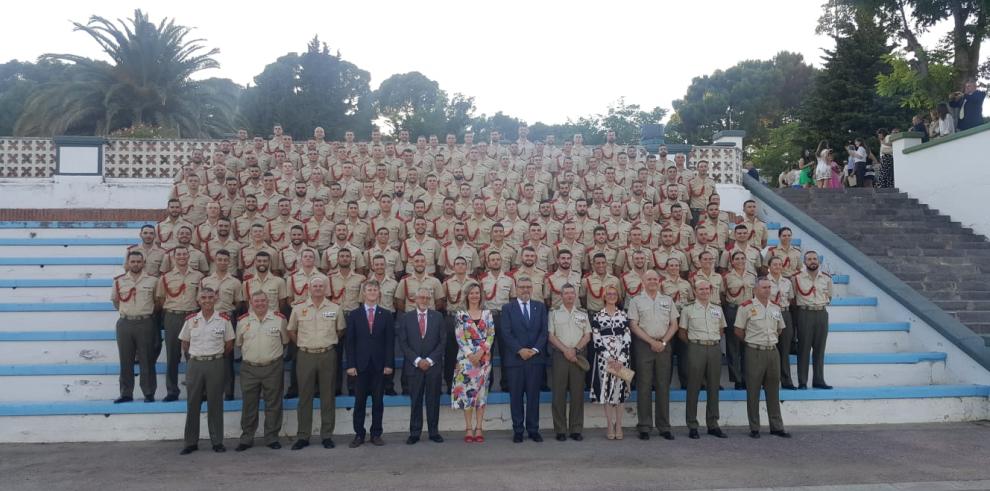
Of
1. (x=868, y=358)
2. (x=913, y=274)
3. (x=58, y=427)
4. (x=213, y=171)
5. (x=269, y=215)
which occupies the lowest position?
(x=58, y=427)

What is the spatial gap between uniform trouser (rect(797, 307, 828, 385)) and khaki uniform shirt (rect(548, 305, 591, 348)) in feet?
8.85

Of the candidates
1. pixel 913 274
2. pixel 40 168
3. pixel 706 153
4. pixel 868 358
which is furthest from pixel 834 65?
pixel 40 168

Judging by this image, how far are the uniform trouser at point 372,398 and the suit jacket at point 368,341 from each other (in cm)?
7

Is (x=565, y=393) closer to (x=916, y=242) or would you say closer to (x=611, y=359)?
(x=611, y=359)

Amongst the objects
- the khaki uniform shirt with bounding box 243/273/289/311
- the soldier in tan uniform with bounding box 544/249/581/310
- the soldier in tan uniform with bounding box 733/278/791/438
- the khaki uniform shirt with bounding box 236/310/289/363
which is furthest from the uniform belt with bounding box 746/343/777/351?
the khaki uniform shirt with bounding box 243/273/289/311

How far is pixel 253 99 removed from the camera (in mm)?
32656

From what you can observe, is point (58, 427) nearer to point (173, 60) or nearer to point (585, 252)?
point (585, 252)

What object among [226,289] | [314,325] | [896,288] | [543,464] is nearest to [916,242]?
[896,288]

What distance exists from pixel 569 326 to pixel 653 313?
887 millimetres

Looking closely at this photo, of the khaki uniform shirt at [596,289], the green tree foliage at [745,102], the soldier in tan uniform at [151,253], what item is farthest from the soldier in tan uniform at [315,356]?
the green tree foliage at [745,102]

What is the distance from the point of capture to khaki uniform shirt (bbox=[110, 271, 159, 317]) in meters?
7.58

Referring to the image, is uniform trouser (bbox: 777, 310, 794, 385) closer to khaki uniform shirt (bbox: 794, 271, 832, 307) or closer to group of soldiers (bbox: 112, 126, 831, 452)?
group of soldiers (bbox: 112, 126, 831, 452)

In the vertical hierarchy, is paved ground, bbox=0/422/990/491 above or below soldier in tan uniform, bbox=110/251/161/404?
below

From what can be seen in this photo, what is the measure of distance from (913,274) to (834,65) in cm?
1971
